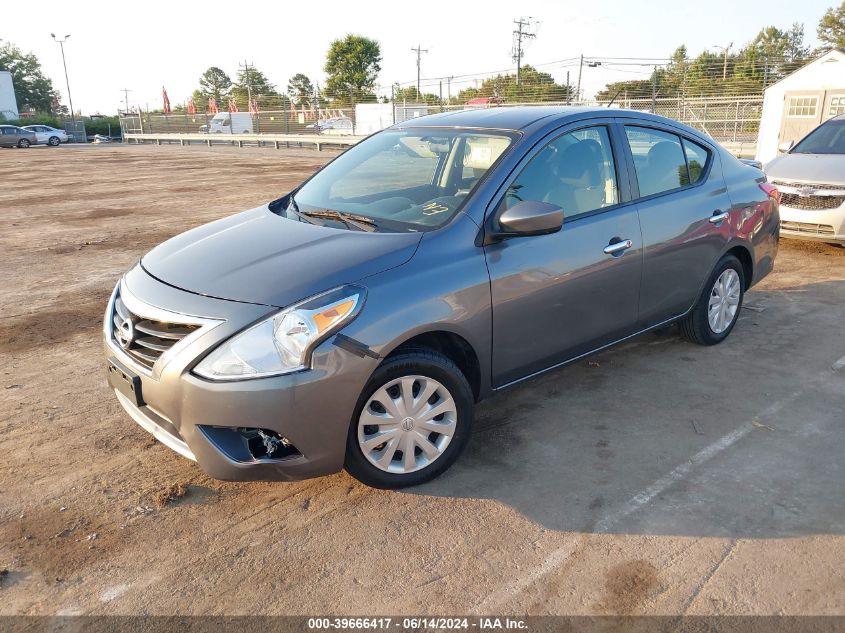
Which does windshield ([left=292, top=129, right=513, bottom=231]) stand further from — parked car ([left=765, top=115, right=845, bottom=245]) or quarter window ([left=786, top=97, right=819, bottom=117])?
quarter window ([left=786, top=97, right=819, bottom=117])

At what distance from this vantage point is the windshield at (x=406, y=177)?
371 cm

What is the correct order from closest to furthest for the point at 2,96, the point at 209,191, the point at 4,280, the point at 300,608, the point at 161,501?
the point at 300,608 < the point at 161,501 < the point at 4,280 < the point at 209,191 < the point at 2,96

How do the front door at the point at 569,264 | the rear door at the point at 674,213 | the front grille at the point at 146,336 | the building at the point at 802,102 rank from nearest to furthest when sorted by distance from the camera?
the front grille at the point at 146,336 → the front door at the point at 569,264 → the rear door at the point at 674,213 → the building at the point at 802,102

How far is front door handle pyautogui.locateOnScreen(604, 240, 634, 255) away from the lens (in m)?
4.00

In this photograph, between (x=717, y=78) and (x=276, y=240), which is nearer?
(x=276, y=240)

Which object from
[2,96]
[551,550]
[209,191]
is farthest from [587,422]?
[2,96]

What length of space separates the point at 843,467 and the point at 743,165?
2.71m

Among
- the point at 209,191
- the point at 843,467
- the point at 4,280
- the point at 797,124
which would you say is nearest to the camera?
the point at 843,467

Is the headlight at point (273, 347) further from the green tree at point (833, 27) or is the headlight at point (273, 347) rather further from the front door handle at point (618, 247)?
the green tree at point (833, 27)

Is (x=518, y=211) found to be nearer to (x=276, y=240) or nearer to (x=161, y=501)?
(x=276, y=240)

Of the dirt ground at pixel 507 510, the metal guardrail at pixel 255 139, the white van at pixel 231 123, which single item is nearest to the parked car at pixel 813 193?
the dirt ground at pixel 507 510

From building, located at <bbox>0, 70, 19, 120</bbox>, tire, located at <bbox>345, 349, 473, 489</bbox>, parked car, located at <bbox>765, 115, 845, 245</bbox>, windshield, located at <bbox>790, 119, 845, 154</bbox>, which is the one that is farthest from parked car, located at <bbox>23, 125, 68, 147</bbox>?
tire, located at <bbox>345, 349, 473, 489</bbox>

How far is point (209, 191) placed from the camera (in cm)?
1628

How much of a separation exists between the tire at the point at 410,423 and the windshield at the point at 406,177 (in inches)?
30.5
